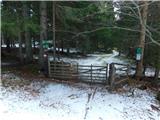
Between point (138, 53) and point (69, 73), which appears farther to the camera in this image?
point (69, 73)

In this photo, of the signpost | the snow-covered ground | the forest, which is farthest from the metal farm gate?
the signpost

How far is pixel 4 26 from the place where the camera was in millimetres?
11312

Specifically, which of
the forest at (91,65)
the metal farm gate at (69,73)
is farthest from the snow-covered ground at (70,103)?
the metal farm gate at (69,73)

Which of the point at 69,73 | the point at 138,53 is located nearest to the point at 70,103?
the point at 69,73

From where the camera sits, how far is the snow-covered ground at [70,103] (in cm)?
861

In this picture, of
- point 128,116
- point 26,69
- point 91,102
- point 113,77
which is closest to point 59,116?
point 91,102

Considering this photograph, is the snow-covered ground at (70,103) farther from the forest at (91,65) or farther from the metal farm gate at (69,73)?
the metal farm gate at (69,73)

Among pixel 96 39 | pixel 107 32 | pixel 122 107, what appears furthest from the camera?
pixel 96 39

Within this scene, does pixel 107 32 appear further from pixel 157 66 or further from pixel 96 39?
pixel 157 66

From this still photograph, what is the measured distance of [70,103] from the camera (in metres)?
9.82

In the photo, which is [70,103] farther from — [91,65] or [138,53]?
[138,53]

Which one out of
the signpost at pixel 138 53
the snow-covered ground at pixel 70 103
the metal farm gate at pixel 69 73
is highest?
the signpost at pixel 138 53

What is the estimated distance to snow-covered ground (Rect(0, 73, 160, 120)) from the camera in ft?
28.2

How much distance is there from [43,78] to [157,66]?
21.4 feet
